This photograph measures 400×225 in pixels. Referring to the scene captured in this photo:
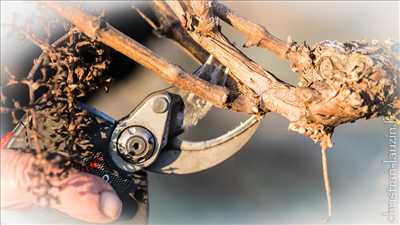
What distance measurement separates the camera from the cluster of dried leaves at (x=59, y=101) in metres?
1.19

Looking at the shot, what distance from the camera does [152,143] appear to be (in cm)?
142

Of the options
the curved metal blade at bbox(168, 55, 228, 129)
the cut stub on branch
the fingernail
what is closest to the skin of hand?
the fingernail

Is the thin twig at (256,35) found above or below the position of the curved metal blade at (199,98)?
above

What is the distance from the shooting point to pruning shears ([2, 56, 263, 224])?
1413mm

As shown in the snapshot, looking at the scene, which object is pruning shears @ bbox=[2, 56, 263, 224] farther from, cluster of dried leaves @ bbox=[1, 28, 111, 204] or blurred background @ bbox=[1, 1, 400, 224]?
blurred background @ bbox=[1, 1, 400, 224]

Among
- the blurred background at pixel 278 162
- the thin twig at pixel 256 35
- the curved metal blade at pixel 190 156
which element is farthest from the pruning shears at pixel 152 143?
the blurred background at pixel 278 162

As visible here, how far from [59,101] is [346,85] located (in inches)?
26.8

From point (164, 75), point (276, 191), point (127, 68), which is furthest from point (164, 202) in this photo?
point (164, 75)

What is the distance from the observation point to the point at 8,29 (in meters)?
1.25

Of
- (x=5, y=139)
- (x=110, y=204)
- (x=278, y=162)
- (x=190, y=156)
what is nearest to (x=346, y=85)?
(x=190, y=156)

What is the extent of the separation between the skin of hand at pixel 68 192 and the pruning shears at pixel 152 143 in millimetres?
95

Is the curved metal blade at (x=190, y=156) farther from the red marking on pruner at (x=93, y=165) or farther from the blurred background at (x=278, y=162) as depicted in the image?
the blurred background at (x=278, y=162)

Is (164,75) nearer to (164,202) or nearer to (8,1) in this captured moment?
(8,1)

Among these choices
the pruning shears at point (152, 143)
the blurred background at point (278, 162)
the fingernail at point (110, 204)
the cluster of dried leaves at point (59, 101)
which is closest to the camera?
the cluster of dried leaves at point (59, 101)
